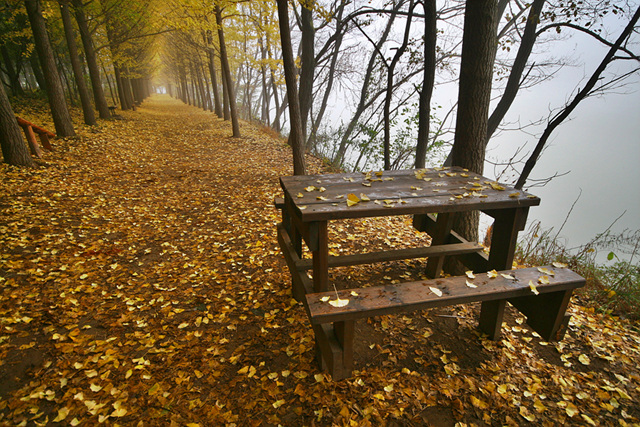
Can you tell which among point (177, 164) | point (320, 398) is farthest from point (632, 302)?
point (177, 164)

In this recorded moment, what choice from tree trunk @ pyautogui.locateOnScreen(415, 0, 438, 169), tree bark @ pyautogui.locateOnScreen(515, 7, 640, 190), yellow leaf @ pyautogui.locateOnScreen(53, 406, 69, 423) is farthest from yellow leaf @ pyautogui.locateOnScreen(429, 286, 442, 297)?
tree bark @ pyautogui.locateOnScreen(515, 7, 640, 190)

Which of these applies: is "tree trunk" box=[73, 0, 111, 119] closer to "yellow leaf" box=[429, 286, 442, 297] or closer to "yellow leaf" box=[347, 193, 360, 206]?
"yellow leaf" box=[347, 193, 360, 206]

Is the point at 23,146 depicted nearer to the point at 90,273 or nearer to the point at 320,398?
the point at 90,273

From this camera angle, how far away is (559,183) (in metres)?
12.5

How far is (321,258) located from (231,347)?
124 centimetres

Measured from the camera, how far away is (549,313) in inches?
86.1

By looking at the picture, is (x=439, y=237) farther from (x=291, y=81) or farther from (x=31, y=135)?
(x=31, y=135)

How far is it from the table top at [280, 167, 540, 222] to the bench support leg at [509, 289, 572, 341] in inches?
28.1

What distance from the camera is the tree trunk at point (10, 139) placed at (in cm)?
574

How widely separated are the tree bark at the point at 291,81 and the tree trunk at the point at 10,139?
5526mm

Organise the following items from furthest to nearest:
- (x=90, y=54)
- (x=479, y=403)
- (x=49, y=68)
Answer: (x=90, y=54), (x=49, y=68), (x=479, y=403)

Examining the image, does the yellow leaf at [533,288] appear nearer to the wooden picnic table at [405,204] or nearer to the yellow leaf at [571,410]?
the wooden picnic table at [405,204]

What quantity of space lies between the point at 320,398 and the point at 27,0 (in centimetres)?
1031

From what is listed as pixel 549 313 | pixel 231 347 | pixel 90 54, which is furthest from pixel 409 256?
pixel 90 54
